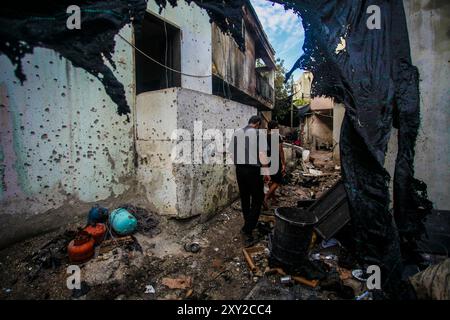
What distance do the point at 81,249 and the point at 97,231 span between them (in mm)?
367

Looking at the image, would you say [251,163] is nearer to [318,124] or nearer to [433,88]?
[433,88]

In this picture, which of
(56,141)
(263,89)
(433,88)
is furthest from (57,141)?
(263,89)

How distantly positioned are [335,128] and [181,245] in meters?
9.45

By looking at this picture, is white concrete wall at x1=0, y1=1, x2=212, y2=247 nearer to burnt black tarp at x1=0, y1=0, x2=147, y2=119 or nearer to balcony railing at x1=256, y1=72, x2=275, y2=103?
burnt black tarp at x1=0, y1=0, x2=147, y2=119

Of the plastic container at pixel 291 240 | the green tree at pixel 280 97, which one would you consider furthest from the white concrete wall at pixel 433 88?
the green tree at pixel 280 97

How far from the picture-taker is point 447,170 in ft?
11.1

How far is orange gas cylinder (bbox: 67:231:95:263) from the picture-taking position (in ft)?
9.29

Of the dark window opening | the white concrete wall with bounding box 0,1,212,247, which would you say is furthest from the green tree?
the white concrete wall with bounding box 0,1,212,247

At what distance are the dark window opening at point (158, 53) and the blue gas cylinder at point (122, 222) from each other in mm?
3315

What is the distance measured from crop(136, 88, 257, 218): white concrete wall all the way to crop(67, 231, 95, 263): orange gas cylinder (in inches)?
48.0

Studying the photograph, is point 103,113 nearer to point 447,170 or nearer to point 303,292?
point 303,292

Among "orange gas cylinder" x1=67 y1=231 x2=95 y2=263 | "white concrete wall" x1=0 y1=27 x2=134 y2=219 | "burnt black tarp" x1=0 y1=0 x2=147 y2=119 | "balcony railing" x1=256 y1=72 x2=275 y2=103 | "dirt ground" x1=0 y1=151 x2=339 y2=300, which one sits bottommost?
"dirt ground" x1=0 y1=151 x2=339 y2=300
